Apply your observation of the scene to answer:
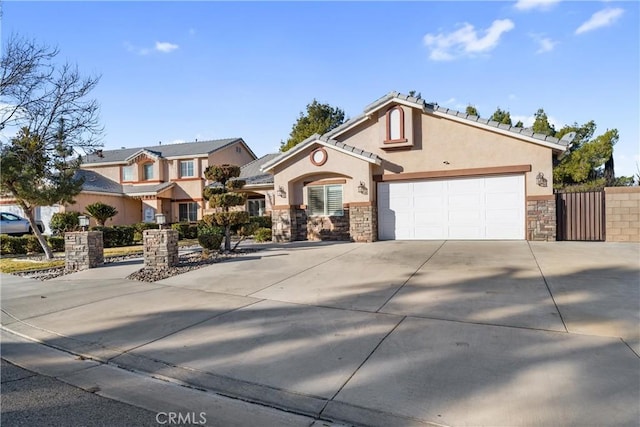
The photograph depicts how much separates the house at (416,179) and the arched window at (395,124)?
0.04 m

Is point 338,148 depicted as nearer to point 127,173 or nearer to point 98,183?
point 98,183

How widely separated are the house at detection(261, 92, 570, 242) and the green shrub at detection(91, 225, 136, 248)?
7788 millimetres

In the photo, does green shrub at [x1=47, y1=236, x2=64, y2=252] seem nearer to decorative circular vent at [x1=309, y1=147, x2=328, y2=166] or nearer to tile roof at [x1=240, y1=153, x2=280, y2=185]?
tile roof at [x1=240, y1=153, x2=280, y2=185]

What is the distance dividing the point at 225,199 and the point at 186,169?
1768 cm

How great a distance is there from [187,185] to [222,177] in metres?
16.6

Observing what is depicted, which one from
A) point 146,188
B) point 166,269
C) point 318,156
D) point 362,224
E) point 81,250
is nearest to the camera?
point 166,269

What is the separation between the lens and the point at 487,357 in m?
4.58

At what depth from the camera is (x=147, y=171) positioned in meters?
30.6

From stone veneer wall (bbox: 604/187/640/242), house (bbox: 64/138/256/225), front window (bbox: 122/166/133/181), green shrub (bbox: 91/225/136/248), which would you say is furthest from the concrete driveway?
front window (bbox: 122/166/133/181)

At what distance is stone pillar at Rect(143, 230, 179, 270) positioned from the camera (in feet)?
36.1

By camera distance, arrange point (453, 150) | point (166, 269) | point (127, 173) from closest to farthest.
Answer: point (166, 269)
point (453, 150)
point (127, 173)

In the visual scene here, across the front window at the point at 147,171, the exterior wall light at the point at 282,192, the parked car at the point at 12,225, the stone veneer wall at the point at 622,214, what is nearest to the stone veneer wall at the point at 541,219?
the stone veneer wall at the point at 622,214

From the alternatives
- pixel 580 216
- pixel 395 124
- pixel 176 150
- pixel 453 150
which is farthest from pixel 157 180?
pixel 580 216

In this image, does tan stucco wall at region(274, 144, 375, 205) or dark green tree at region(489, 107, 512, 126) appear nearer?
tan stucco wall at region(274, 144, 375, 205)
